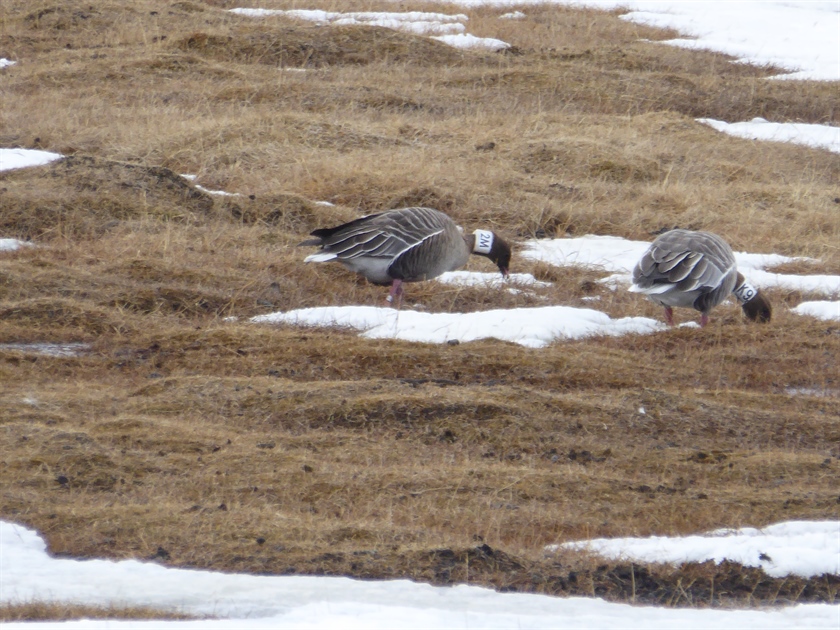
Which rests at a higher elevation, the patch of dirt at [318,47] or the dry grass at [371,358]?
the patch of dirt at [318,47]

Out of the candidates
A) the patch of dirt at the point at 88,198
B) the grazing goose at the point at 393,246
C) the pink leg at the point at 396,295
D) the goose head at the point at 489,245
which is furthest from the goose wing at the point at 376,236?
the patch of dirt at the point at 88,198

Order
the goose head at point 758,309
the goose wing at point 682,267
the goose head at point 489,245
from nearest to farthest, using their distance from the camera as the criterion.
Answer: the goose wing at point 682,267 < the goose head at point 758,309 < the goose head at point 489,245

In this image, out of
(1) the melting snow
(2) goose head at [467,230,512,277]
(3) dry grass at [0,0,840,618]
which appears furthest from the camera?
(2) goose head at [467,230,512,277]

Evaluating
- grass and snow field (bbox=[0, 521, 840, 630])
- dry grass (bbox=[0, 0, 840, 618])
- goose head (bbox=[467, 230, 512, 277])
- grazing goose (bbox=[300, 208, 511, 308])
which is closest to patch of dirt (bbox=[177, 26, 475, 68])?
dry grass (bbox=[0, 0, 840, 618])

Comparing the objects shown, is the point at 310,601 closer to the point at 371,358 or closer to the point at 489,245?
the point at 371,358

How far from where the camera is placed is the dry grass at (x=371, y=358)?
235 inches

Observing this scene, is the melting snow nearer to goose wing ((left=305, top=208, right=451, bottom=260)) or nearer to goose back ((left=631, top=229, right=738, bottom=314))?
goose back ((left=631, top=229, right=738, bottom=314))

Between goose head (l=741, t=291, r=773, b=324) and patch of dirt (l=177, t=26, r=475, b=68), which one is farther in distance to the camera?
patch of dirt (l=177, t=26, r=475, b=68)

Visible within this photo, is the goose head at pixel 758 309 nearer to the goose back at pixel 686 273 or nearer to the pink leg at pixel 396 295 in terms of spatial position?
the goose back at pixel 686 273

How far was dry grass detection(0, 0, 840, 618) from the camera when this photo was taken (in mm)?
5964

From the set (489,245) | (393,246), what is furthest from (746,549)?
(489,245)

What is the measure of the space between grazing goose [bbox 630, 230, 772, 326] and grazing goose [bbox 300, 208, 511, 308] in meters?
1.91

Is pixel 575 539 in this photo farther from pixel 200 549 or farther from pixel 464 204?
pixel 464 204

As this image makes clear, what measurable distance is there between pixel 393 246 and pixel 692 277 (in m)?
2.73
